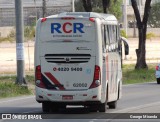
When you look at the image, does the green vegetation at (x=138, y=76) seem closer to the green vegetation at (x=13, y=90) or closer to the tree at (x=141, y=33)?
the tree at (x=141, y=33)

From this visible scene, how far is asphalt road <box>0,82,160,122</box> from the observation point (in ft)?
68.7

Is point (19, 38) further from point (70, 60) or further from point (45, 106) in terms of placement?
point (70, 60)

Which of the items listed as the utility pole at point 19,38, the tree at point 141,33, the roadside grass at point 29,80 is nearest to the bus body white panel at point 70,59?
the roadside grass at point 29,80

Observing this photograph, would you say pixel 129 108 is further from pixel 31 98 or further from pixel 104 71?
pixel 31 98

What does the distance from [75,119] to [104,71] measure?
2.75 meters

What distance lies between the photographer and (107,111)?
23.5 m

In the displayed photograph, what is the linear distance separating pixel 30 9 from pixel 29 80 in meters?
50.4

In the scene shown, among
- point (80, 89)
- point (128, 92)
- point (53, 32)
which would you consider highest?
point (53, 32)

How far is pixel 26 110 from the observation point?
23594 millimetres

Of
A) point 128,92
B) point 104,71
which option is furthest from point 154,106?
point 128,92

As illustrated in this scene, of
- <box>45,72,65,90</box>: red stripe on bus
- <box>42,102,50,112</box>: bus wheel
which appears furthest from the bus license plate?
<box>42,102,50,112</box>: bus wheel

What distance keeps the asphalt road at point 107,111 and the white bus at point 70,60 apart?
0.60m

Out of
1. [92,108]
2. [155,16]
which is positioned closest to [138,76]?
[92,108]

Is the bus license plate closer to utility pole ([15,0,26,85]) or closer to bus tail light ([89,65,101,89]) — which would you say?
bus tail light ([89,65,101,89])
